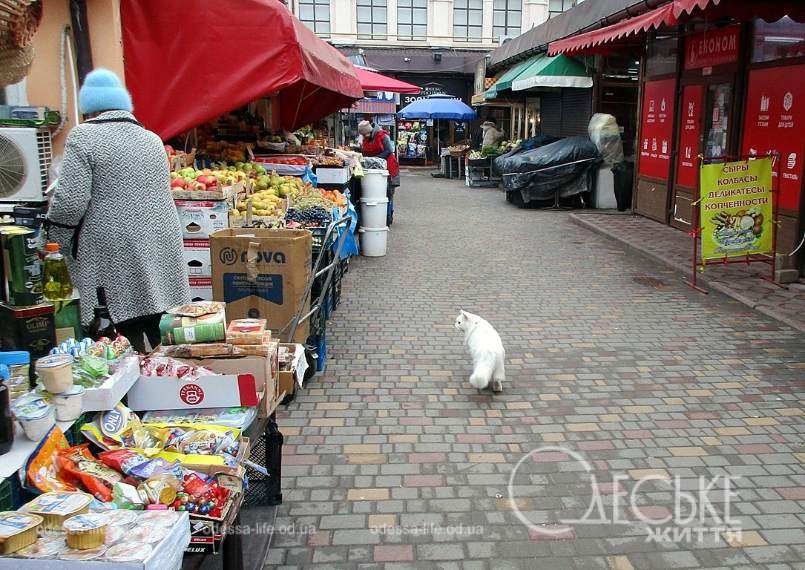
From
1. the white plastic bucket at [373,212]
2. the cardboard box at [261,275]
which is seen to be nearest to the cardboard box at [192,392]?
the cardboard box at [261,275]

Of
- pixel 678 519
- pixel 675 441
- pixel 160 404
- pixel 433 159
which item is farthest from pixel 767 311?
pixel 433 159

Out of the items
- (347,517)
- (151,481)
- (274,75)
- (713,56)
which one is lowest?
(347,517)

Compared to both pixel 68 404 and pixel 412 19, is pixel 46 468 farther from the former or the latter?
pixel 412 19

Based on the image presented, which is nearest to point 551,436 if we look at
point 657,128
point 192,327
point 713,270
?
point 192,327

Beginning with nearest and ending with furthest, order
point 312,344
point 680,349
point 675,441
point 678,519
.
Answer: point 678,519 → point 675,441 → point 312,344 → point 680,349

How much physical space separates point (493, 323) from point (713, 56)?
21.4 ft

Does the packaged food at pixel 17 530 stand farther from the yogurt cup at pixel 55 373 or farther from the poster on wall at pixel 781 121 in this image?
the poster on wall at pixel 781 121

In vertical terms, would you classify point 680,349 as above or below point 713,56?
below

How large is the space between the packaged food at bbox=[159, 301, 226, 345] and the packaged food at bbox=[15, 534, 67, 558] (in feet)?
4.50

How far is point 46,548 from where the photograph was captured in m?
1.91

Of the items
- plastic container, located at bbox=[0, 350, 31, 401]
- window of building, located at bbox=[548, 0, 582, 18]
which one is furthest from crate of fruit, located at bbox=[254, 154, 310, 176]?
window of building, located at bbox=[548, 0, 582, 18]

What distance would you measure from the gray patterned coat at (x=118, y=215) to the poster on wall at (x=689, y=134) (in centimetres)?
931

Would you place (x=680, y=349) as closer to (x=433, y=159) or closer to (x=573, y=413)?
(x=573, y=413)

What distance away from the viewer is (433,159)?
3212 cm
